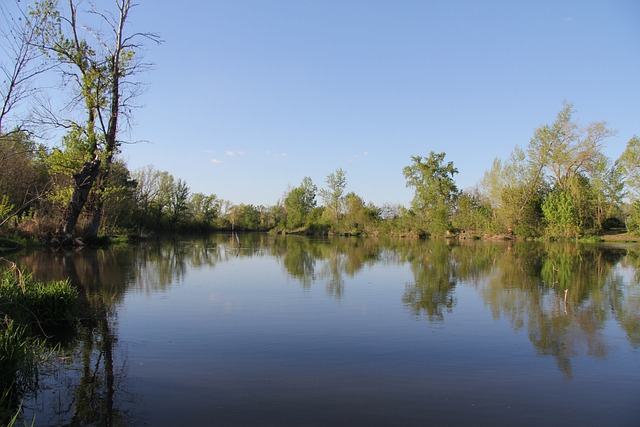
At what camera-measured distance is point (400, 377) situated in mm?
5852

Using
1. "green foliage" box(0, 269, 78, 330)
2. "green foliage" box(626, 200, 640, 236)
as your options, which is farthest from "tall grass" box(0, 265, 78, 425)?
"green foliage" box(626, 200, 640, 236)

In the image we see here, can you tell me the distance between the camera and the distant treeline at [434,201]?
24625 mm

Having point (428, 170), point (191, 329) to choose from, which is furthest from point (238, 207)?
point (191, 329)

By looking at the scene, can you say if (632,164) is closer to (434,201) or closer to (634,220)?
(634,220)

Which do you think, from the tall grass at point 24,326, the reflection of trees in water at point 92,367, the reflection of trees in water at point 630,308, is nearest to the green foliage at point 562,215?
the reflection of trees in water at point 630,308

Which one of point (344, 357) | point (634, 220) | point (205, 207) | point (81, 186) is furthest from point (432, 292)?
point (205, 207)

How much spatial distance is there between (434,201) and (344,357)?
193ft

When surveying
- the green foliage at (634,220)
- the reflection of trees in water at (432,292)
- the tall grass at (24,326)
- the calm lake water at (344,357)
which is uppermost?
the green foliage at (634,220)

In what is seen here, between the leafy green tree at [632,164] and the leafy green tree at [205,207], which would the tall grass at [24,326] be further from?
the leafy green tree at [205,207]

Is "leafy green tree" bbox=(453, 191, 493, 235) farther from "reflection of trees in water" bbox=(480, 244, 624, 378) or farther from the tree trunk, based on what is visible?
the tree trunk

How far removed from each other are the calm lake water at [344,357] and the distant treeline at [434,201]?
10.7 meters

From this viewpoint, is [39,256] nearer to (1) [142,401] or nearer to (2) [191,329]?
(2) [191,329]

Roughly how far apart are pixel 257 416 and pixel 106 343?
367 centimetres

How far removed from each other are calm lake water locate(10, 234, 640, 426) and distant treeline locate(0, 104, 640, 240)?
10.7 metres
